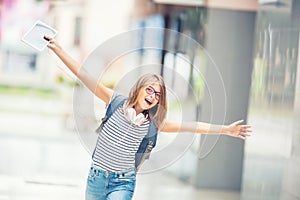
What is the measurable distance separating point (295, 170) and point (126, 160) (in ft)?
6.72

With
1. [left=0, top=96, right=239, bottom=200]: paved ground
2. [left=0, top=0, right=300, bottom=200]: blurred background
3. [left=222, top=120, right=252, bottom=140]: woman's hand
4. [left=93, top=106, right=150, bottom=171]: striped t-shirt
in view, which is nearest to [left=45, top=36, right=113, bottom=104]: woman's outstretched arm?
[left=93, top=106, right=150, bottom=171]: striped t-shirt

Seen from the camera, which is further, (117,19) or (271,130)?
(117,19)

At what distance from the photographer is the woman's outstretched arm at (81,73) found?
3.21 metres

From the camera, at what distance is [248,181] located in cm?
572

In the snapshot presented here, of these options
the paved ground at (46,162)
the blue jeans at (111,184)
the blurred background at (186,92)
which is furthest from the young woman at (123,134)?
the paved ground at (46,162)

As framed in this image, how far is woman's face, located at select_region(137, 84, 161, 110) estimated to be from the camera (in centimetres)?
315

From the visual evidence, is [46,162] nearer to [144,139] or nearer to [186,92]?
[186,92]

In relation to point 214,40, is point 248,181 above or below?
below

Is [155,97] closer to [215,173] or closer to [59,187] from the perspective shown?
[59,187]

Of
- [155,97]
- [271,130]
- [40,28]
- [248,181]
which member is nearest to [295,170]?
[271,130]

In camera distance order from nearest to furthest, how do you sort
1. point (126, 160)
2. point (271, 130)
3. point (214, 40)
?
point (126, 160) → point (271, 130) → point (214, 40)

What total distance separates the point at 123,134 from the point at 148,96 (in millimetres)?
212

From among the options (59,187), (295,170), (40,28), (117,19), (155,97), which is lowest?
(59,187)

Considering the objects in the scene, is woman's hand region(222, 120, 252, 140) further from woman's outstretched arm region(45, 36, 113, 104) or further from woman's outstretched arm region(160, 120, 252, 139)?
woman's outstretched arm region(45, 36, 113, 104)
